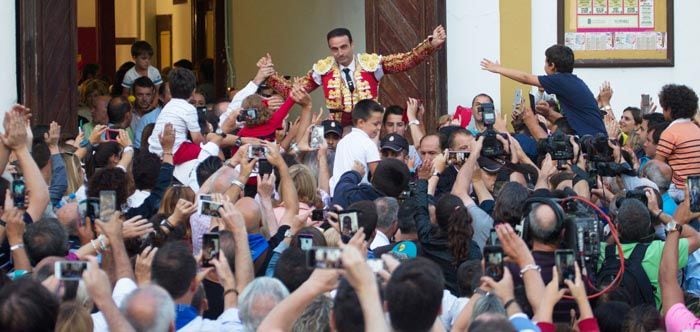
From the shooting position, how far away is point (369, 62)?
1339cm

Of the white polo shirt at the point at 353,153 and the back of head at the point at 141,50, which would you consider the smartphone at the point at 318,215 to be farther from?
the back of head at the point at 141,50

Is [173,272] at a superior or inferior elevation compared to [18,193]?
inferior

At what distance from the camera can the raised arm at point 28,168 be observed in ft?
29.2

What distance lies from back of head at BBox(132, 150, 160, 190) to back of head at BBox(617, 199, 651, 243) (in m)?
2.96

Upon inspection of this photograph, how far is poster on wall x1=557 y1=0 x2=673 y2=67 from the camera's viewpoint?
14492 mm

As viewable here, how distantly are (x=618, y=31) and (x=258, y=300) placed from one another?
330 inches

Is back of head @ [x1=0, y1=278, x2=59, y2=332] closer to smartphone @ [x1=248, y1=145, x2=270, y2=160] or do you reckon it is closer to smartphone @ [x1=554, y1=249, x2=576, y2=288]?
smartphone @ [x1=554, y1=249, x2=576, y2=288]

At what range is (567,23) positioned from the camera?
14.5 meters

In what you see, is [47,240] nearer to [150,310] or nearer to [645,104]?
[150,310]

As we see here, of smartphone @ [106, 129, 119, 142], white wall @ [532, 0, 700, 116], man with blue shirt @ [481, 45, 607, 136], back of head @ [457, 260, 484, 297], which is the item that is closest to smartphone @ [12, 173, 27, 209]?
back of head @ [457, 260, 484, 297]

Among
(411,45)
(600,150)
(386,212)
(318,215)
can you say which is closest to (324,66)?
(411,45)

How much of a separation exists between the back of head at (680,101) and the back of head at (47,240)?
18.8 ft

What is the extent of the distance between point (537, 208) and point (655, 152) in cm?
464

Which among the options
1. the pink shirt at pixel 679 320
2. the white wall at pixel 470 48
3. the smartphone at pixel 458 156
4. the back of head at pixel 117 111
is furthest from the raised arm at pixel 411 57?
the pink shirt at pixel 679 320
